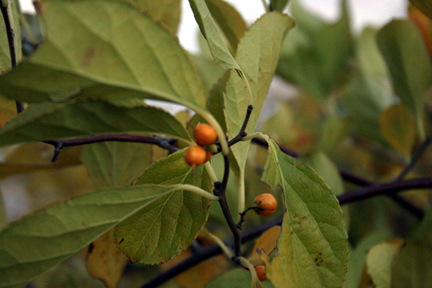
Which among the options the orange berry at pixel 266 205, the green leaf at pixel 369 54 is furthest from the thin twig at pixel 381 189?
the green leaf at pixel 369 54

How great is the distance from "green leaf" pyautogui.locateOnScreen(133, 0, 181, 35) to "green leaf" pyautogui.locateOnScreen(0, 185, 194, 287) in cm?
35

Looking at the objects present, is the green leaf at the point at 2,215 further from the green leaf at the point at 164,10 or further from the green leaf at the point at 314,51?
the green leaf at the point at 314,51

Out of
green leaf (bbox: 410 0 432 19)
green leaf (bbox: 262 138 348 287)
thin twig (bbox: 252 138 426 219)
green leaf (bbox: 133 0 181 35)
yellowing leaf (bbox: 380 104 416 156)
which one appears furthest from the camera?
yellowing leaf (bbox: 380 104 416 156)

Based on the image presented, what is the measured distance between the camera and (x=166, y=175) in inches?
15.1

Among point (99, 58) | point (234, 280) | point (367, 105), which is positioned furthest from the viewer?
point (367, 105)

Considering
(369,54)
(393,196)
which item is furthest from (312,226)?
(369,54)

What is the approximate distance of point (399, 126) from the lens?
0.84 meters

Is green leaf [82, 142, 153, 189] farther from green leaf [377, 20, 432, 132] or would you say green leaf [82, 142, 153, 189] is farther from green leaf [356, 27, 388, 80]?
green leaf [356, 27, 388, 80]

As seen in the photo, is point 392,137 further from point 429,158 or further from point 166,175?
point 166,175

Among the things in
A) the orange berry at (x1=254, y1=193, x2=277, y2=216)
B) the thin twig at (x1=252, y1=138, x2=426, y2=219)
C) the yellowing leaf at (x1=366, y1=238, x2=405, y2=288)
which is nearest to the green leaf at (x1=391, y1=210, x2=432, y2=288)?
the yellowing leaf at (x1=366, y1=238, x2=405, y2=288)

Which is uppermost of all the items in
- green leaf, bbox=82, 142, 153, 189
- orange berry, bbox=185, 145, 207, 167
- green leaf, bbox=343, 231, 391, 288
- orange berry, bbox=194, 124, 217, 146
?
orange berry, bbox=194, 124, 217, 146

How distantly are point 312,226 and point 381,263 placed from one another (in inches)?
9.3

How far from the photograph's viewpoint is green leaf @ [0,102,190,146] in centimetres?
27

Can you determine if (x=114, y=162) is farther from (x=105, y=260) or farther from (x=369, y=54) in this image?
(x=369, y=54)
